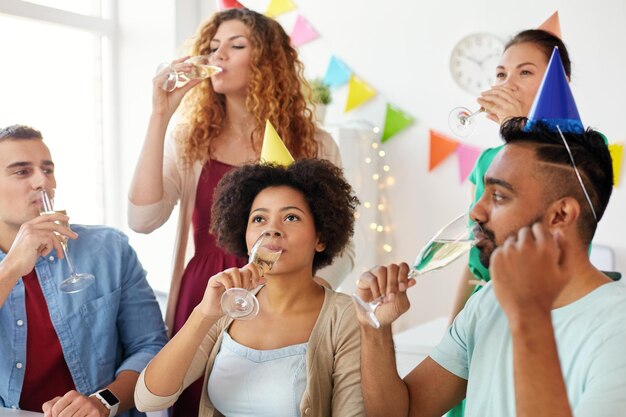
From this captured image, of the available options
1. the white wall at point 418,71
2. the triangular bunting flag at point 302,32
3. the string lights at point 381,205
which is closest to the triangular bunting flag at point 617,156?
the white wall at point 418,71

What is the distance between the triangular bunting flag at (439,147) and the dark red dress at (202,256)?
7.46 feet

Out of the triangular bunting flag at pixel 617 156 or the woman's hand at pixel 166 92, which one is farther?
the triangular bunting flag at pixel 617 156

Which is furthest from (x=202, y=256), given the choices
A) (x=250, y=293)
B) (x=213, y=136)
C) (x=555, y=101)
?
(x=555, y=101)

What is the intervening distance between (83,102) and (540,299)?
3.66 meters

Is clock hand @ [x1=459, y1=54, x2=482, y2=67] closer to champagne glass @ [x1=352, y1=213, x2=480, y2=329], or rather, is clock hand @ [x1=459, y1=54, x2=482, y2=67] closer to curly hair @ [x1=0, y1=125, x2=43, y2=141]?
curly hair @ [x1=0, y1=125, x2=43, y2=141]

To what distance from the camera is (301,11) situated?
4.79m

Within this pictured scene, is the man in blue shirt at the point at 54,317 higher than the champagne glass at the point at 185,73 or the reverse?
the reverse

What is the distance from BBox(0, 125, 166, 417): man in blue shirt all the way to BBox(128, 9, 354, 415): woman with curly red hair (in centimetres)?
20

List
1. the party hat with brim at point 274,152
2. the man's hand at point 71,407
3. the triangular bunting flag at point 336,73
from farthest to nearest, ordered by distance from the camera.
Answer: the triangular bunting flag at point 336,73 < the party hat with brim at point 274,152 < the man's hand at point 71,407

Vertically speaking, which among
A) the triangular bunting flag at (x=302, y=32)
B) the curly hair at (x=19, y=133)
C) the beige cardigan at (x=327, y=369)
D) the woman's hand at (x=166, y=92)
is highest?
the triangular bunting flag at (x=302, y=32)

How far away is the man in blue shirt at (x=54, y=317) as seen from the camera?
6.80ft

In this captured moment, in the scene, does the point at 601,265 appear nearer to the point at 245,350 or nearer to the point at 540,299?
the point at 245,350

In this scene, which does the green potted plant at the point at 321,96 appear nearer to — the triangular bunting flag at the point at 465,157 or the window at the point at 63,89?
the triangular bunting flag at the point at 465,157

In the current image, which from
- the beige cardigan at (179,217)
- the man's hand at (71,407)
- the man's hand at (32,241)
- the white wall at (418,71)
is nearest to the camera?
the man's hand at (71,407)
